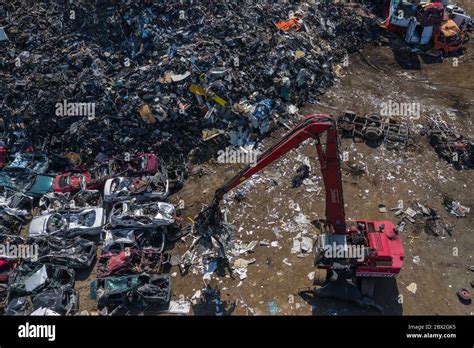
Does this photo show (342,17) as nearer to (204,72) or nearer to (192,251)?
(204,72)

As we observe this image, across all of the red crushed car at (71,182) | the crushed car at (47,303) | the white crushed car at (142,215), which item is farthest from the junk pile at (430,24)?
the crushed car at (47,303)

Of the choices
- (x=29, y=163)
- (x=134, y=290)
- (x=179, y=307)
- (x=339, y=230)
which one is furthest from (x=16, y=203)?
(x=339, y=230)

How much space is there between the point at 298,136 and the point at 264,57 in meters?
9.81

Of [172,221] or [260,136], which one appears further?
[260,136]

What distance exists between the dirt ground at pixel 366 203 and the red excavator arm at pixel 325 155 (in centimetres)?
278

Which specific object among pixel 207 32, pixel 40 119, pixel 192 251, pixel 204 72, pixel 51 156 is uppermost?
pixel 207 32

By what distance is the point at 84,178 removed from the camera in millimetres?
17578

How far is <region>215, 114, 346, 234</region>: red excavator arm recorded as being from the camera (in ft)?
39.2

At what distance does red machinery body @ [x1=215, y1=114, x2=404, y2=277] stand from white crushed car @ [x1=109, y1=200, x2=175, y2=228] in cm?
376

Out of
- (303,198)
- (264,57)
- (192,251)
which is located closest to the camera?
(192,251)

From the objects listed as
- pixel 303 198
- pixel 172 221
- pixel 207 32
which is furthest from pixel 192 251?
pixel 207 32

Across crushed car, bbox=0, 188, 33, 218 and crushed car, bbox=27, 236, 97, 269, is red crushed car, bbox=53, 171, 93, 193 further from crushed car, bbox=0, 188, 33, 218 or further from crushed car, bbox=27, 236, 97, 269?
crushed car, bbox=27, 236, 97, 269

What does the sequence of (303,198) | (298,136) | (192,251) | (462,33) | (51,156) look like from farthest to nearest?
(462,33) → (51,156) → (303,198) → (192,251) → (298,136)

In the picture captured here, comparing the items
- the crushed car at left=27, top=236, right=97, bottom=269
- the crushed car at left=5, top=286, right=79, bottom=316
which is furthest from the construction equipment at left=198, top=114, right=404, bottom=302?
the crushed car at left=5, top=286, right=79, bottom=316
